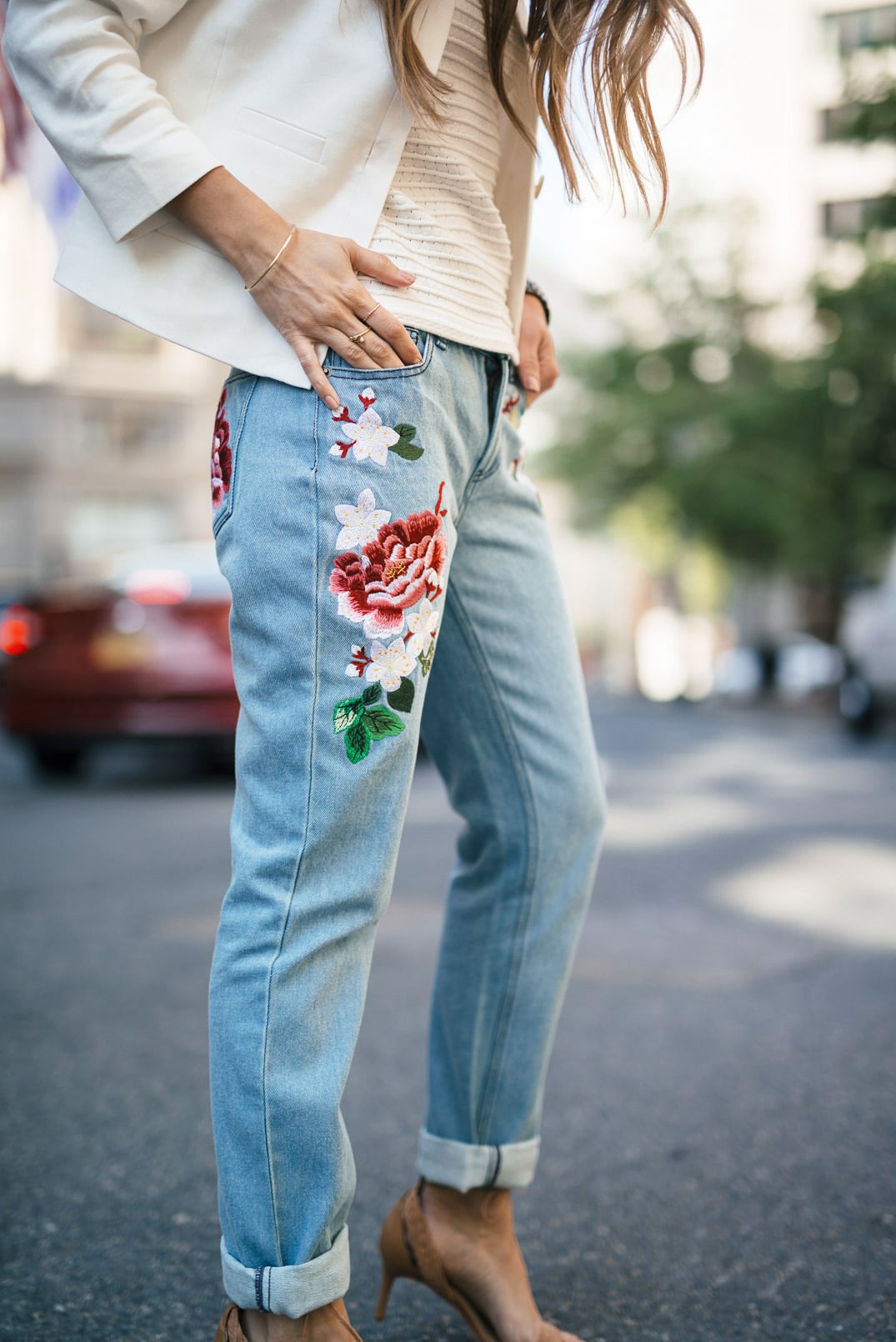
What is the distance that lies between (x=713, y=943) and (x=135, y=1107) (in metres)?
1.75

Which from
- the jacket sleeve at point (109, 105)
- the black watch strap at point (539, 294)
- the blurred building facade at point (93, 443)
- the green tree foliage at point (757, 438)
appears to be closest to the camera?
the jacket sleeve at point (109, 105)

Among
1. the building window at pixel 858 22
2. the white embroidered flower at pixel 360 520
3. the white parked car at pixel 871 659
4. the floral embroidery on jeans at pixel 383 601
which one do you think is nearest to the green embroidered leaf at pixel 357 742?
the floral embroidery on jeans at pixel 383 601

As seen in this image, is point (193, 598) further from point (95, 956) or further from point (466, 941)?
point (466, 941)

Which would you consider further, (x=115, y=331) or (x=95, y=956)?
(x=115, y=331)

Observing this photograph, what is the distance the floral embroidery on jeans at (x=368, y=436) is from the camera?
1180mm

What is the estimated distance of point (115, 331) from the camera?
28.3 m

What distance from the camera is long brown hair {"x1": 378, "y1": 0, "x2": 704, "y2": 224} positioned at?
1.29 metres

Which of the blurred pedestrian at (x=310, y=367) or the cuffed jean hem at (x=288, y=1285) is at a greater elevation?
the blurred pedestrian at (x=310, y=367)

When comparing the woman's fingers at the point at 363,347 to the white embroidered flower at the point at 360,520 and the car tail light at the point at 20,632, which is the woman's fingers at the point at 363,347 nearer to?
the white embroidered flower at the point at 360,520

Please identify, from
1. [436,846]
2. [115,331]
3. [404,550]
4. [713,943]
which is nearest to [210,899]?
[436,846]

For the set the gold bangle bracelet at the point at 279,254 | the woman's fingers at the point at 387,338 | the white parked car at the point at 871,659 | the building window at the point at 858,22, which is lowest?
the white parked car at the point at 871,659

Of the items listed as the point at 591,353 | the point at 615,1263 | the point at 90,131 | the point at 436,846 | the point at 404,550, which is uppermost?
the point at 591,353

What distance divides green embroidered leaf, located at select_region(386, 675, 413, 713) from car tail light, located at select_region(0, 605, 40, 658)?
5.97 meters

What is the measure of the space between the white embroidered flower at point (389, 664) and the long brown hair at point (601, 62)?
1.68 ft
